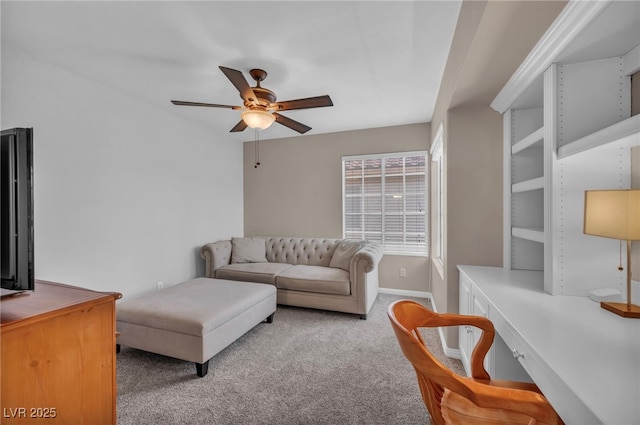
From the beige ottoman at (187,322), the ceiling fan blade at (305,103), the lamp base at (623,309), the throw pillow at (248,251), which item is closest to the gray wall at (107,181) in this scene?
the throw pillow at (248,251)

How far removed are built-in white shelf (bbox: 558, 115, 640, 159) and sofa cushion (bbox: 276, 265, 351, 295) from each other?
2445 millimetres

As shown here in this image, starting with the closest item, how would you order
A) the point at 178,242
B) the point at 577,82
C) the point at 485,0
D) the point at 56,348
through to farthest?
the point at 56,348
the point at 485,0
the point at 577,82
the point at 178,242

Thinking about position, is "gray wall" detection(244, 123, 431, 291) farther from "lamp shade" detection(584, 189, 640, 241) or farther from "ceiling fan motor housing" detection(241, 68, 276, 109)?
"lamp shade" detection(584, 189, 640, 241)

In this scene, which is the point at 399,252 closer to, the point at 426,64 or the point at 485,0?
the point at 426,64

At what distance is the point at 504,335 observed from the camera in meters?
1.30

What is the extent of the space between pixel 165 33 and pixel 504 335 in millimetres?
2812

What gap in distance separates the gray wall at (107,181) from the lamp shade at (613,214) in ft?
12.3

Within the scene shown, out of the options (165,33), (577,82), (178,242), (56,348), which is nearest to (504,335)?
(577,82)

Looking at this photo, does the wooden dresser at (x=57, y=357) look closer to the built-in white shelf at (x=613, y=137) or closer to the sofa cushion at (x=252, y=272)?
the built-in white shelf at (x=613, y=137)

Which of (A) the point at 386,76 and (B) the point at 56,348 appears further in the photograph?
(A) the point at 386,76

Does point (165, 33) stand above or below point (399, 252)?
above

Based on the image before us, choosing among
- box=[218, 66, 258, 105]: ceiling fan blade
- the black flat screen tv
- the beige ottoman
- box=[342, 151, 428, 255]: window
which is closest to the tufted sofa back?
box=[342, 151, 428, 255]: window

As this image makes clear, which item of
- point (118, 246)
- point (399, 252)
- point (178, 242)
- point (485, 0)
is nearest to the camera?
point (485, 0)

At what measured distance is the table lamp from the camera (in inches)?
46.7
